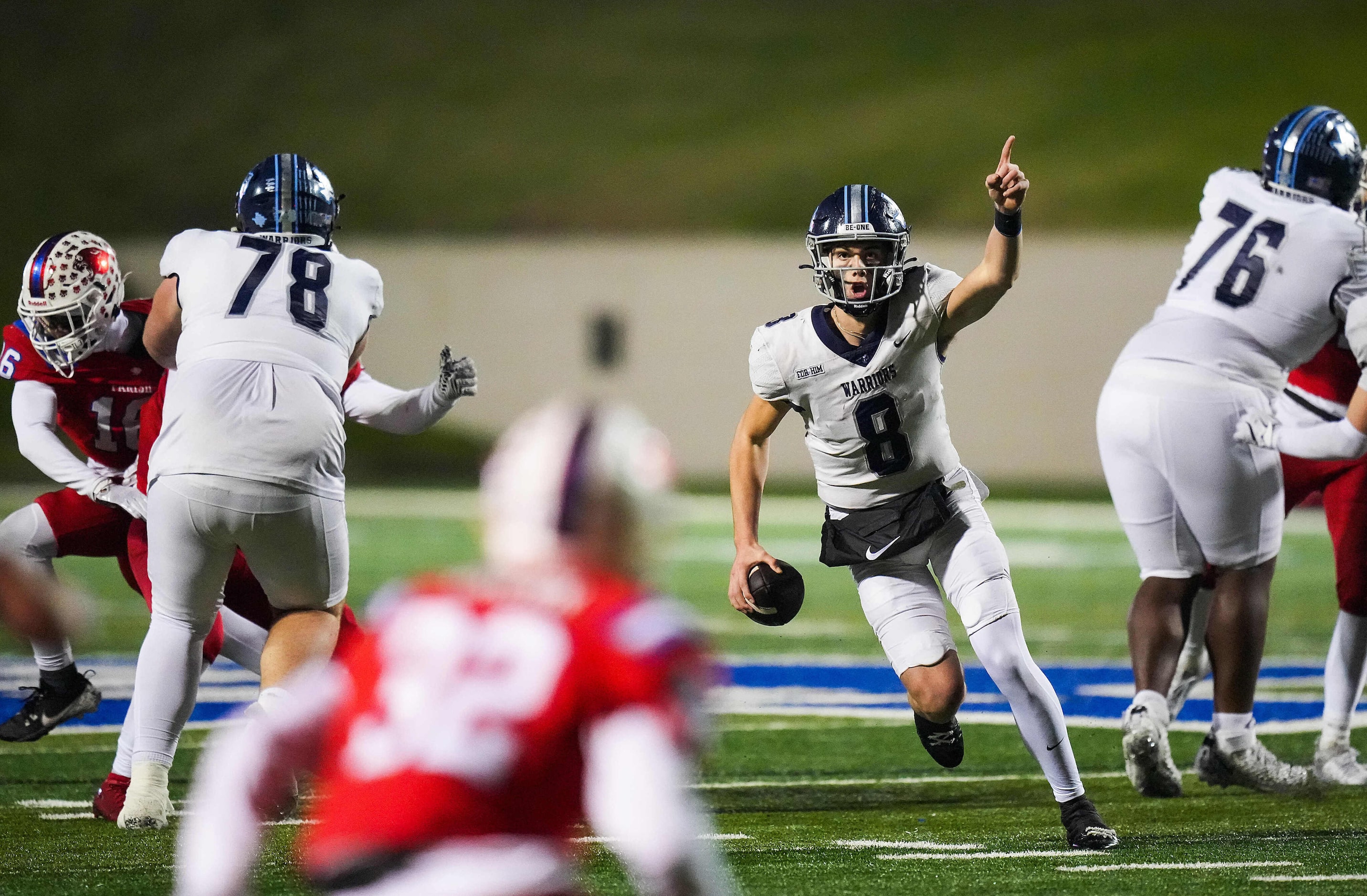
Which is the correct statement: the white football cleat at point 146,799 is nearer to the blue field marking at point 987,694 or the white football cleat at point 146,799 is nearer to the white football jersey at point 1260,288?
the blue field marking at point 987,694

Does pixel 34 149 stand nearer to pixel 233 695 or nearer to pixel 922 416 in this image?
pixel 233 695

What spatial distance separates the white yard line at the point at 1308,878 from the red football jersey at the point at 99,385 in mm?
3251

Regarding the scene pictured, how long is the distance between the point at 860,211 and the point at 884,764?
6.28 feet

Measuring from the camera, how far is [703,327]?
23.4m

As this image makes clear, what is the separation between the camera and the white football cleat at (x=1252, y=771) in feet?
15.7

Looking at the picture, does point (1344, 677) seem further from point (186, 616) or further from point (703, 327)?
point (703, 327)

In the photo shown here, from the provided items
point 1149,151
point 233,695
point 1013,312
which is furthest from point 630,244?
point 233,695

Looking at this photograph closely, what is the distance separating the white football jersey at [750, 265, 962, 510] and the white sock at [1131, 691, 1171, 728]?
2.82ft

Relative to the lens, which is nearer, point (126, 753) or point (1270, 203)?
point (126, 753)

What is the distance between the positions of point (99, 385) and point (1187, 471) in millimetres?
3079

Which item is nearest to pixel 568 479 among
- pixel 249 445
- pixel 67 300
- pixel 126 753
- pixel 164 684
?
pixel 249 445

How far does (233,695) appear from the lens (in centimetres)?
667

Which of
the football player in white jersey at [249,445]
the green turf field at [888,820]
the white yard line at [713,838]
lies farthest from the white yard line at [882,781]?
the football player in white jersey at [249,445]

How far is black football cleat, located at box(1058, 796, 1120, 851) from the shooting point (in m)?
4.02
